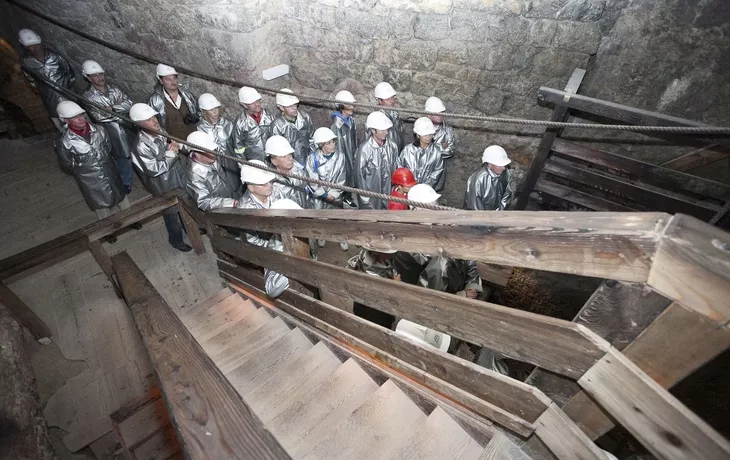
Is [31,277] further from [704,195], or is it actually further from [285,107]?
[704,195]


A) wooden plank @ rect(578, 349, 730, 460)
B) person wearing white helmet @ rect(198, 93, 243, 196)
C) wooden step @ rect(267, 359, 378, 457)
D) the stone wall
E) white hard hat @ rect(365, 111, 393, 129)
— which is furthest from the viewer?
person wearing white helmet @ rect(198, 93, 243, 196)

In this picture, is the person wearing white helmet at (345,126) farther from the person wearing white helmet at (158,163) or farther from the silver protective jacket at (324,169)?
the person wearing white helmet at (158,163)

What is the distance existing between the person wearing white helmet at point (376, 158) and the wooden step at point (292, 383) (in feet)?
9.37

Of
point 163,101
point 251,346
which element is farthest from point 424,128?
point 163,101

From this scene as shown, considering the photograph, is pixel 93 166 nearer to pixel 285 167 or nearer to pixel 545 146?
pixel 285 167

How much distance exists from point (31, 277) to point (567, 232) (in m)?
6.58

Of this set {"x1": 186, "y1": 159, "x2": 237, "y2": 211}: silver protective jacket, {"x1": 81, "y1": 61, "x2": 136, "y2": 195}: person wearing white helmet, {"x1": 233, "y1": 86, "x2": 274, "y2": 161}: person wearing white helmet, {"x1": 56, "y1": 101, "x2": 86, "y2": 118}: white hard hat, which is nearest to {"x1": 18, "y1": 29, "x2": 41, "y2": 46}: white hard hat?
{"x1": 81, "y1": 61, "x2": 136, "y2": 195}: person wearing white helmet

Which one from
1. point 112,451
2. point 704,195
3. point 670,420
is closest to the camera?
point 670,420

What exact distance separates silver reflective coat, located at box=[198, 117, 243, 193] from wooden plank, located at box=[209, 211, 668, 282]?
173 inches

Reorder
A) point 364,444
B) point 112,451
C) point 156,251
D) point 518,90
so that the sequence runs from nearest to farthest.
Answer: point 364,444 → point 112,451 → point 518,90 → point 156,251

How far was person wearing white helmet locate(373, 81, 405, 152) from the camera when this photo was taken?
5.35m

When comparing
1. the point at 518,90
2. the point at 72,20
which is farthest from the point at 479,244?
the point at 72,20

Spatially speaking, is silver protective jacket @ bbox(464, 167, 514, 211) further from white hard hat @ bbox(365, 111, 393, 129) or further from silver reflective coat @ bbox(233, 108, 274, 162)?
silver reflective coat @ bbox(233, 108, 274, 162)

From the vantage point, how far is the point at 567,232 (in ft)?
4.00
